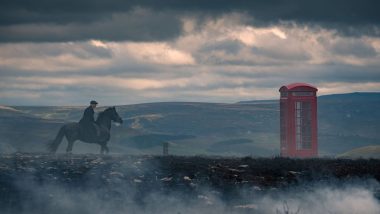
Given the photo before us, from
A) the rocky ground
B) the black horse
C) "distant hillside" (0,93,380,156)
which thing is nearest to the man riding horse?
the black horse

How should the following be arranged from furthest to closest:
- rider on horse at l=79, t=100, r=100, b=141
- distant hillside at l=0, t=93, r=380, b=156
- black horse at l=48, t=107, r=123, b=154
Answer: distant hillside at l=0, t=93, r=380, b=156, black horse at l=48, t=107, r=123, b=154, rider on horse at l=79, t=100, r=100, b=141

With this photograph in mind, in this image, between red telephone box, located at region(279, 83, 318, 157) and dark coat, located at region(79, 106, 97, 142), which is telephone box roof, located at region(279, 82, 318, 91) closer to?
red telephone box, located at region(279, 83, 318, 157)

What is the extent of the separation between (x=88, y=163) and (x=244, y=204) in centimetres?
835

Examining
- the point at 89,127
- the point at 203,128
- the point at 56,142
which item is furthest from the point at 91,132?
the point at 203,128

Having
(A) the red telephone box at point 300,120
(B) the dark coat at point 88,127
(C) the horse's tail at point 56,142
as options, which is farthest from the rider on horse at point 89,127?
(A) the red telephone box at point 300,120

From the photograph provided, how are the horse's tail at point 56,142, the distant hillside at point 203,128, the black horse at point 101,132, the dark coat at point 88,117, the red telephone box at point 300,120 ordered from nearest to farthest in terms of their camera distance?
the dark coat at point 88,117 < the black horse at point 101,132 < the horse's tail at point 56,142 < the red telephone box at point 300,120 < the distant hillside at point 203,128

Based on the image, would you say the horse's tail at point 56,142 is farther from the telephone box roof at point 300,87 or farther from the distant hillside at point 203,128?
the distant hillside at point 203,128

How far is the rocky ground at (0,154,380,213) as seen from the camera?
29.2 m

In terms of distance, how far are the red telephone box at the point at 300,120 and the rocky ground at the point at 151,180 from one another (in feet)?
47.9

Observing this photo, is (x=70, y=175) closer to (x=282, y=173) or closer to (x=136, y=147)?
(x=282, y=173)

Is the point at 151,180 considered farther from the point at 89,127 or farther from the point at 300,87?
the point at 300,87

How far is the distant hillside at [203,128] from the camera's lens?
3954 inches

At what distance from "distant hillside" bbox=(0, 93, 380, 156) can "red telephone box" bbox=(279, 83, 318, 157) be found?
32.8 meters

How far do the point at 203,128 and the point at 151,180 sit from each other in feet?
373
